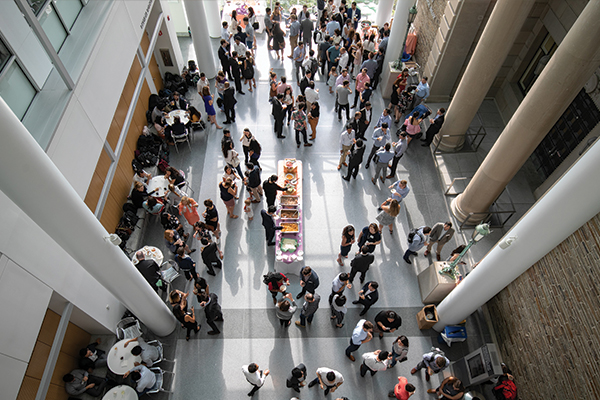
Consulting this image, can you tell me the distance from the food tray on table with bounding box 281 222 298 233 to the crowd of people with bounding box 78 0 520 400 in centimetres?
33

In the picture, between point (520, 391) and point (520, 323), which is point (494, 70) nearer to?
point (520, 323)

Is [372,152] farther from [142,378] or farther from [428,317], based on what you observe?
[142,378]

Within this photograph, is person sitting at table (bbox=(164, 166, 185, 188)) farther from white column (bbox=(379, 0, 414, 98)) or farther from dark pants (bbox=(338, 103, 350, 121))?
white column (bbox=(379, 0, 414, 98))

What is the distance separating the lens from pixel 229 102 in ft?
35.7

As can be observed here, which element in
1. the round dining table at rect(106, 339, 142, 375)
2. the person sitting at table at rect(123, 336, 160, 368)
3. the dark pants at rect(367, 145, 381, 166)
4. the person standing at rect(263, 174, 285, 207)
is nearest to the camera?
the round dining table at rect(106, 339, 142, 375)

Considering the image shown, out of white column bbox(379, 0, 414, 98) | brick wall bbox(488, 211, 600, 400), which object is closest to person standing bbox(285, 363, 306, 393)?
brick wall bbox(488, 211, 600, 400)

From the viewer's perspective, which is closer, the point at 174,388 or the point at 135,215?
the point at 174,388

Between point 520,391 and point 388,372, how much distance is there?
230cm

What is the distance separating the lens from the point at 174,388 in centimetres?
695

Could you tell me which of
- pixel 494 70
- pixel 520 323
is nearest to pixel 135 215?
pixel 520 323

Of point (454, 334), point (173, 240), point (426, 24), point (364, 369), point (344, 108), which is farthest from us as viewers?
point (426, 24)

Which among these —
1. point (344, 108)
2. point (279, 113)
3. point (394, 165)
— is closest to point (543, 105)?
point (394, 165)

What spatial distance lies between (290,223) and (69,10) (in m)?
6.02

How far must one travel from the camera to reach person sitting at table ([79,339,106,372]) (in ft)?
22.4
